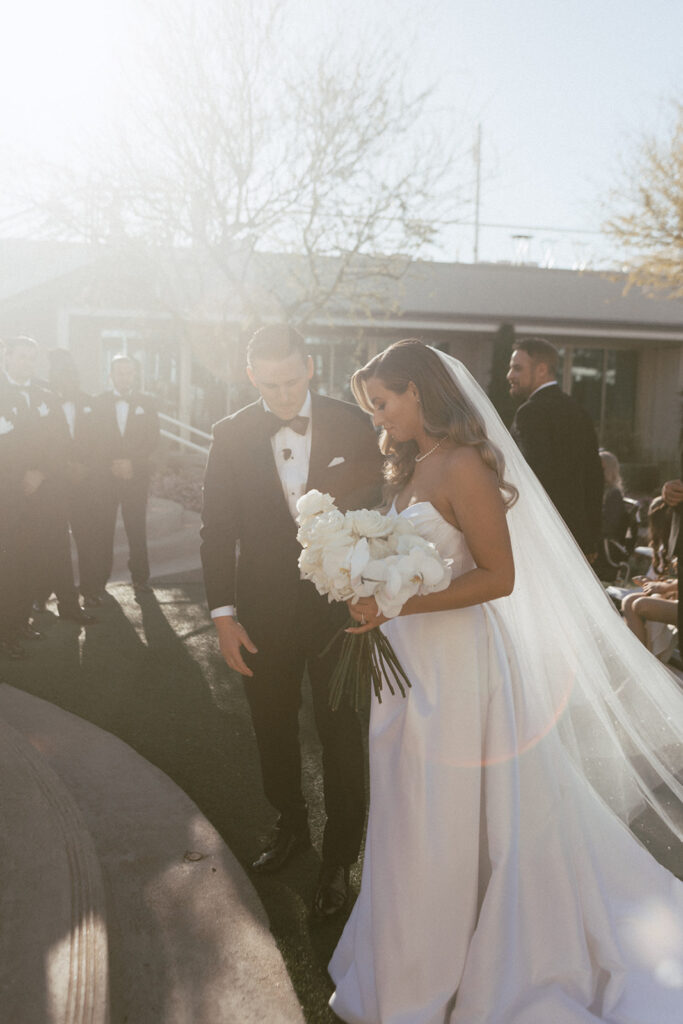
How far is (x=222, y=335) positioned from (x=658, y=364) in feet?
46.1

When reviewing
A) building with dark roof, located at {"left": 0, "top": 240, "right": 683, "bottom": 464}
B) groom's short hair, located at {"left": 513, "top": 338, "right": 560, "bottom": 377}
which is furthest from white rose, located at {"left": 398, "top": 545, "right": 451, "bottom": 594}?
building with dark roof, located at {"left": 0, "top": 240, "right": 683, "bottom": 464}

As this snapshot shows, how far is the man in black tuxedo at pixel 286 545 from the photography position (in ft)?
11.1

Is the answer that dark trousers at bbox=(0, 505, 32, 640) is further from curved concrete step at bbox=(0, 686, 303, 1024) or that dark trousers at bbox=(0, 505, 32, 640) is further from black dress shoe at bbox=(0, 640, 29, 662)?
curved concrete step at bbox=(0, 686, 303, 1024)

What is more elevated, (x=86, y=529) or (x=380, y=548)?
(x=380, y=548)

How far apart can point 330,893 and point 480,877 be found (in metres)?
0.72

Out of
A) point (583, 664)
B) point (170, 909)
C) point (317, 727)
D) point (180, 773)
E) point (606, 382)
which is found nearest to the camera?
point (170, 909)

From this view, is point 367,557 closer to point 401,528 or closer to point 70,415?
point 401,528

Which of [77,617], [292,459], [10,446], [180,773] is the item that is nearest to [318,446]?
[292,459]

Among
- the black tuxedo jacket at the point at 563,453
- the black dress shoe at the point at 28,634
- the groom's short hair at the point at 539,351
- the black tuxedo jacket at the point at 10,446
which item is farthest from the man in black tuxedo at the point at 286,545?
the black dress shoe at the point at 28,634

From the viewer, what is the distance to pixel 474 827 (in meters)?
2.75

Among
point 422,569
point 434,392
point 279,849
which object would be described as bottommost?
point 279,849

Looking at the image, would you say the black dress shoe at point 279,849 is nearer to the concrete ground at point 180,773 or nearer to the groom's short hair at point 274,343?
the concrete ground at point 180,773

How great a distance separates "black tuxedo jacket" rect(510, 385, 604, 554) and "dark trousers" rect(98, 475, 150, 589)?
419 centimetres

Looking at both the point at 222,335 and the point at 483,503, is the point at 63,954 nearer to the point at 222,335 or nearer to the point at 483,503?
the point at 483,503
